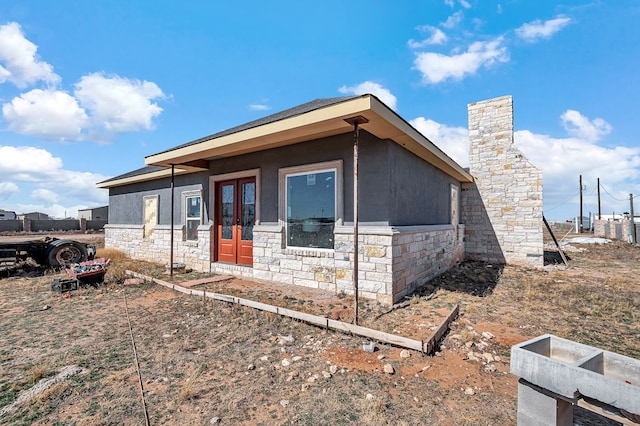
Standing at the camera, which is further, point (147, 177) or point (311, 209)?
point (147, 177)

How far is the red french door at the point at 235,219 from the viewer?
25.9 ft

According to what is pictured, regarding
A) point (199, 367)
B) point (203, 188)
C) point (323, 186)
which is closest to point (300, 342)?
point (199, 367)

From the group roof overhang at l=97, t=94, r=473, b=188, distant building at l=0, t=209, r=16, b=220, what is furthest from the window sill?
distant building at l=0, t=209, r=16, b=220

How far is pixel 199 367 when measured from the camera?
3330 millimetres

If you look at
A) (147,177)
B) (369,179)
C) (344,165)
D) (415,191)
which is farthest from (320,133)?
(147,177)

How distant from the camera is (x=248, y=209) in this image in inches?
313

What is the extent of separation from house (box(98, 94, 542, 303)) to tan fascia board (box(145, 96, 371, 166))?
0.08ft

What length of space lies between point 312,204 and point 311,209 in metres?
0.11

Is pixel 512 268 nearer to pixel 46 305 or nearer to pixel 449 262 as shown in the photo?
pixel 449 262

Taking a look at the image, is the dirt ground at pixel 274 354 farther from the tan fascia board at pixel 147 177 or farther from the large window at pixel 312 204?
the tan fascia board at pixel 147 177

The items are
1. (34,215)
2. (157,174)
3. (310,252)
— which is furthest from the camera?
(34,215)

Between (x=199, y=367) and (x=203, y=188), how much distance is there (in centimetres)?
653

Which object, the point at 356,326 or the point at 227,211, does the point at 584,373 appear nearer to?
the point at 356,326

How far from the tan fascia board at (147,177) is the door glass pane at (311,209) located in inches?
151
